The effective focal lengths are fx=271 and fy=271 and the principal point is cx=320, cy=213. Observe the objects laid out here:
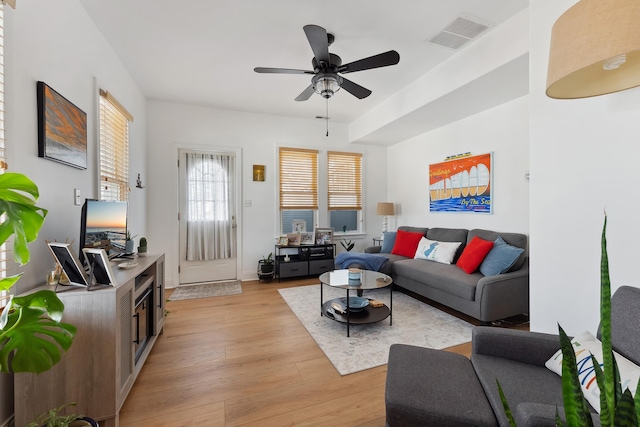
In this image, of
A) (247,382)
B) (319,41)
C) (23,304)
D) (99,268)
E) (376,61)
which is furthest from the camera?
(376,61)

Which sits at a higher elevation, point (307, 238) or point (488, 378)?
point (307, 238)

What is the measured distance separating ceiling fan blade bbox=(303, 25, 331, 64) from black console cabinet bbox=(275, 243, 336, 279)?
3057mm

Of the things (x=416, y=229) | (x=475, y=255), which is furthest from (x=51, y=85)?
(x=416, y=229)

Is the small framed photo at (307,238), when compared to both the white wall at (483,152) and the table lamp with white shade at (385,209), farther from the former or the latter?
the white wall at (483,152)

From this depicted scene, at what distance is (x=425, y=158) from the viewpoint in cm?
465

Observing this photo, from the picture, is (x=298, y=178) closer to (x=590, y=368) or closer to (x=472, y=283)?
(x=472, y=283)

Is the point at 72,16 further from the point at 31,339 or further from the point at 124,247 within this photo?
the point at 31,339

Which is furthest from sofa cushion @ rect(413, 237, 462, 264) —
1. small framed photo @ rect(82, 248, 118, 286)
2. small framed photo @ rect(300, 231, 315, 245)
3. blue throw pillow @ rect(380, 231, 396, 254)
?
small framed photo @ rect(82, 248, 118, 286)

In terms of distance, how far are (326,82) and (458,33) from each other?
1.30 metres

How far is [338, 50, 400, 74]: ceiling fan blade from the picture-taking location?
2.25 m

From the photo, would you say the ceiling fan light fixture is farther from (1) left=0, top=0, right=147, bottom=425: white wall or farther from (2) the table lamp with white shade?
(2) the table lamp with white shade

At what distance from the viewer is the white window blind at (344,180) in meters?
5.24

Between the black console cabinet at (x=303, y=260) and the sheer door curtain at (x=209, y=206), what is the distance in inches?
34.7

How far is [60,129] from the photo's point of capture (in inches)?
71.7
